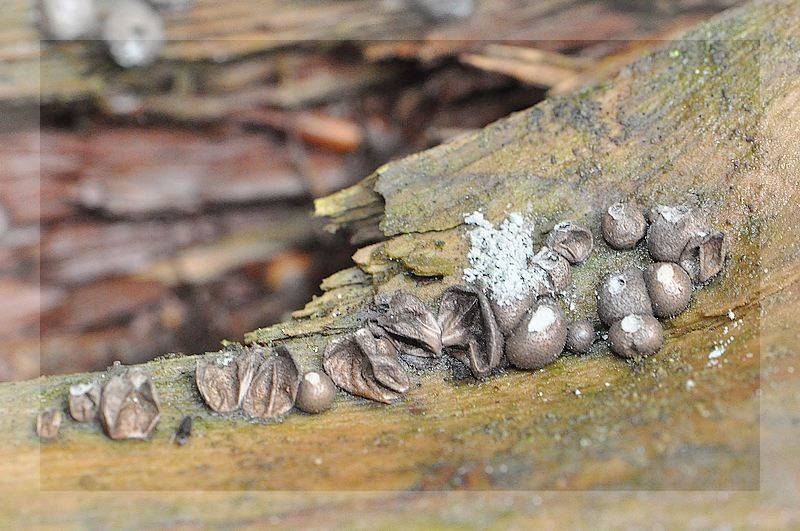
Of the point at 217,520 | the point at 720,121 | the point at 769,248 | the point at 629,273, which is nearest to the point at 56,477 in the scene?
the point at 217,520

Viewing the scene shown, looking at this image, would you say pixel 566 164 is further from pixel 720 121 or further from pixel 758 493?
pixel 758 493

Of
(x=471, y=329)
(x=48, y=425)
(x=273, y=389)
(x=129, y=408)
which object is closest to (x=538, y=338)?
(x=471, y=329)

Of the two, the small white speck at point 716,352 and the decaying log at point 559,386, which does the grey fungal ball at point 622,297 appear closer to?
the decaying log at point 559,386

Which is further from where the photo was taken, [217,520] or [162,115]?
[162,115]

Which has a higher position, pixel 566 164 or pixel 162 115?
pixel 162 115

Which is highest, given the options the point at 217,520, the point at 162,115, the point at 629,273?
the point at 162,115

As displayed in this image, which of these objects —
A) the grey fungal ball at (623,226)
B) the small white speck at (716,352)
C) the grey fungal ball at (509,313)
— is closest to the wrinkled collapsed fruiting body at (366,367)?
the grey fungal ball at (509,313)

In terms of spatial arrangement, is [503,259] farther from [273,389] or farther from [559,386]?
[273,389]

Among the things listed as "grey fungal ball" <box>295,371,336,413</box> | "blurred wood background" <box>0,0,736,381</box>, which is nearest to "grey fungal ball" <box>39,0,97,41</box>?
"blurred wood background" <box>0,0,736,381</box>
